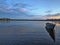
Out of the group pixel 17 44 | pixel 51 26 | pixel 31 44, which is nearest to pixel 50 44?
pixel 31 44

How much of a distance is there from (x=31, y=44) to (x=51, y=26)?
2625 cm

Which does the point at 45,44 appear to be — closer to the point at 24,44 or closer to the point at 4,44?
the point at 24,44

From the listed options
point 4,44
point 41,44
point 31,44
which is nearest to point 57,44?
point 41,44

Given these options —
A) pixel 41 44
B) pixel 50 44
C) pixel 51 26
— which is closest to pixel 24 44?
pixel 41 44

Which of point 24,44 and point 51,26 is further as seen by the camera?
point 51,26

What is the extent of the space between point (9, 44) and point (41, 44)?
15.3 feet

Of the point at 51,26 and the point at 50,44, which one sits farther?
the point at 51,26

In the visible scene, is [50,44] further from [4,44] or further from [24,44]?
[4,44]

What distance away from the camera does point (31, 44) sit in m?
19.7

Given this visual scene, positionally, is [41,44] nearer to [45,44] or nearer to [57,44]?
[45,44]

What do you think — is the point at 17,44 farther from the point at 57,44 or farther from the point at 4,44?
the point at 57,44

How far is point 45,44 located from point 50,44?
0.75 metres

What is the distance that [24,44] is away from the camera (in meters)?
19.9

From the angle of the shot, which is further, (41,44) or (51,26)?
(51,26)
